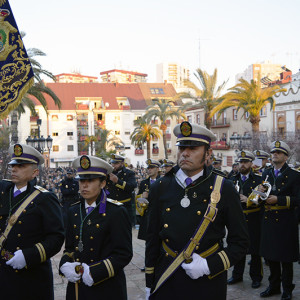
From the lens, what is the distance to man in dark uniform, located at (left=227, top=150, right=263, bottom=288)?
762 cm

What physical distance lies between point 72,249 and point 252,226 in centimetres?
443

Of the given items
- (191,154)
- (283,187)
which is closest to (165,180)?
(191,154)

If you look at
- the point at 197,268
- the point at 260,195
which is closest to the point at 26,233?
the point at 197,268

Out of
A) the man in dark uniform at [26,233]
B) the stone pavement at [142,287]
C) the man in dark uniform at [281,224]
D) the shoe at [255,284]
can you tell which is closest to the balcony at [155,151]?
the stone pavement at [142,287]

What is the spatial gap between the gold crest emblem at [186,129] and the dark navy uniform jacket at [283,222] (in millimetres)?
3384

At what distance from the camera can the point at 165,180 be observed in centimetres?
412

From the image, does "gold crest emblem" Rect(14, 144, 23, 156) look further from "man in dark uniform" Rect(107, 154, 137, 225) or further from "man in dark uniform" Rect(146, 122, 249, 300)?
"man in dark uniform" Rect(107, 154, 137, 225)

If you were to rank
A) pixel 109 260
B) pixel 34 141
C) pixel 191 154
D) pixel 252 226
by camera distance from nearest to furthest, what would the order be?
pixel 191 154 → pixel 109 260 → pixel 252 226 → pixel 34 141

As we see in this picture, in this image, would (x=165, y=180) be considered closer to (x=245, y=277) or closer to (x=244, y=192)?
(x=244, y=192)

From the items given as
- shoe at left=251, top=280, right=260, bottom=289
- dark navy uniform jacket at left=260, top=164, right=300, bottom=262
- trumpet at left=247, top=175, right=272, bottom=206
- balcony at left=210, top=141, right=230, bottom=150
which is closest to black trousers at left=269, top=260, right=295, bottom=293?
dark navy uniform jacket at left=260, top=164, right=300, bottom=262

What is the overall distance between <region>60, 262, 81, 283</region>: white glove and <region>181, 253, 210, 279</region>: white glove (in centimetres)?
116

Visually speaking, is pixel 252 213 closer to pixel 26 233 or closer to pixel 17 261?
A: pixel 26 233

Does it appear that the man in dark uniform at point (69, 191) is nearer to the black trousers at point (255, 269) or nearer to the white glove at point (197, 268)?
the black trousers at point (255, 269)

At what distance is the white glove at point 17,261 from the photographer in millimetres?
4406
